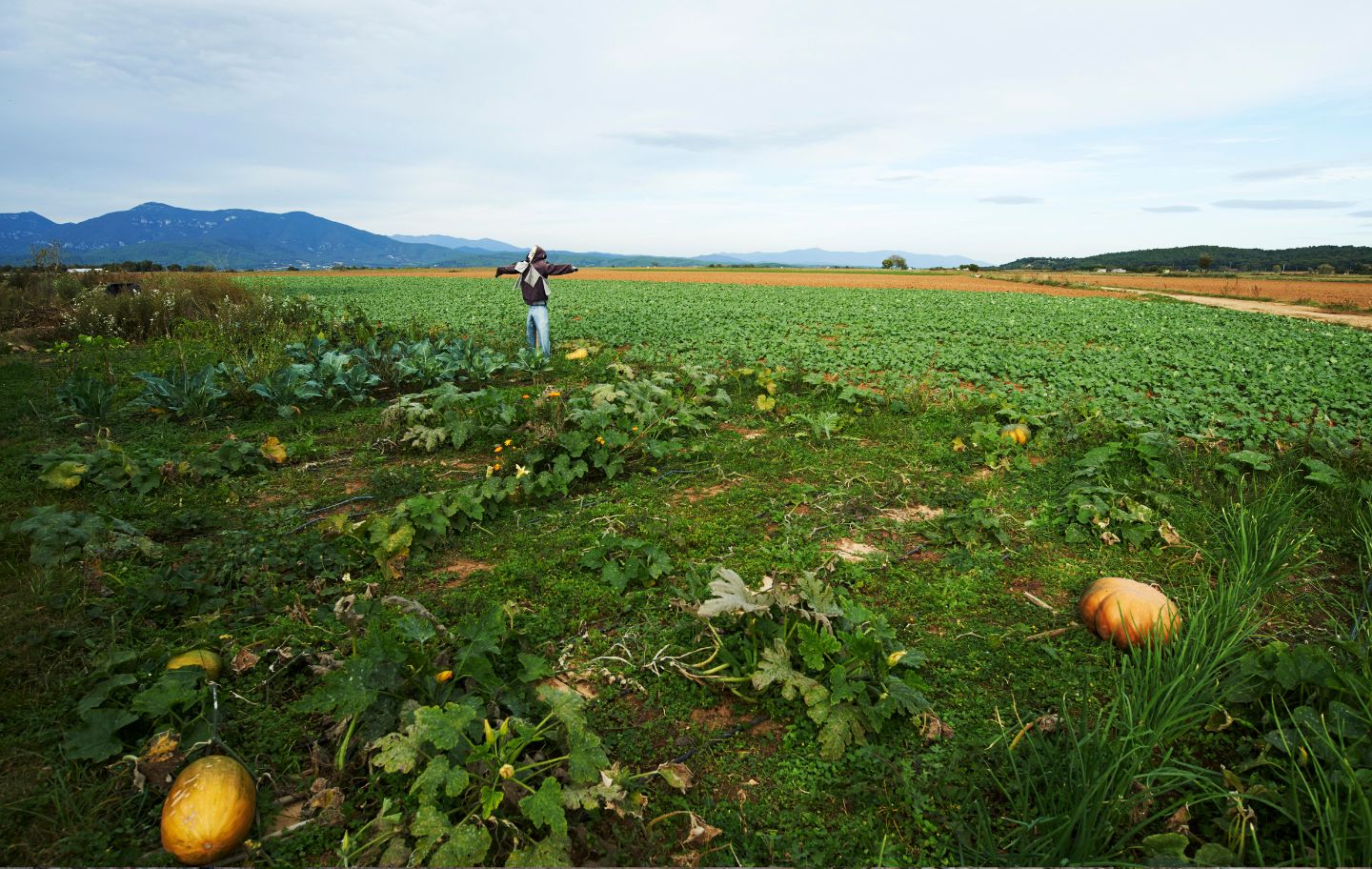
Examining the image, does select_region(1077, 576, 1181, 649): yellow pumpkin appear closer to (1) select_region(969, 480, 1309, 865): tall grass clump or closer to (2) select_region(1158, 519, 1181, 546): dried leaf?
(1) select_region(969, 480, 1309, 865): tall grass clump

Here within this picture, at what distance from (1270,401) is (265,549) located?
1079cm

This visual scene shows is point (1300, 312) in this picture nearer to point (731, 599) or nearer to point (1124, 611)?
point (1124, 611)

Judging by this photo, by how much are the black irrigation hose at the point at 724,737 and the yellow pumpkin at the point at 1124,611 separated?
1721 mm

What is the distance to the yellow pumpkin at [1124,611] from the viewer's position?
300 cm

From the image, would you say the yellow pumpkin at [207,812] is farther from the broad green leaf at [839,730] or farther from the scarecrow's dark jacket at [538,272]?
the scarecrow's dark jacket at [538,272]

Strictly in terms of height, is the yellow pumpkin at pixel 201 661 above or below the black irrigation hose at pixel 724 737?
above

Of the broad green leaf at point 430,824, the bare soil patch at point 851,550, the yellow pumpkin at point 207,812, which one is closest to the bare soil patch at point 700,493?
the bare soil patch at point 851,550

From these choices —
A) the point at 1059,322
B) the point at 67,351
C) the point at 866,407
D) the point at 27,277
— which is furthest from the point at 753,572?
the point at 27,277

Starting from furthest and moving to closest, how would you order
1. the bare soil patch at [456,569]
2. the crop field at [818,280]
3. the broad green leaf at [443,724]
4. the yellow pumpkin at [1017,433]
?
the crop field at [818,280]
the yellow pumpkin at [1017,433]
the bare soil patch at [456,569]
the broad green leaf at [443,724]

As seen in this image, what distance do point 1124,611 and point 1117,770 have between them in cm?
125

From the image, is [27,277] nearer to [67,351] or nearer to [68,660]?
[67,351]

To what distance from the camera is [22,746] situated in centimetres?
229

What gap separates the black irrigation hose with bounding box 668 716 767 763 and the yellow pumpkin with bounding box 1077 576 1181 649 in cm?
172

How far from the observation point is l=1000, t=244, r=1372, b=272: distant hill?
92625 millimetres
